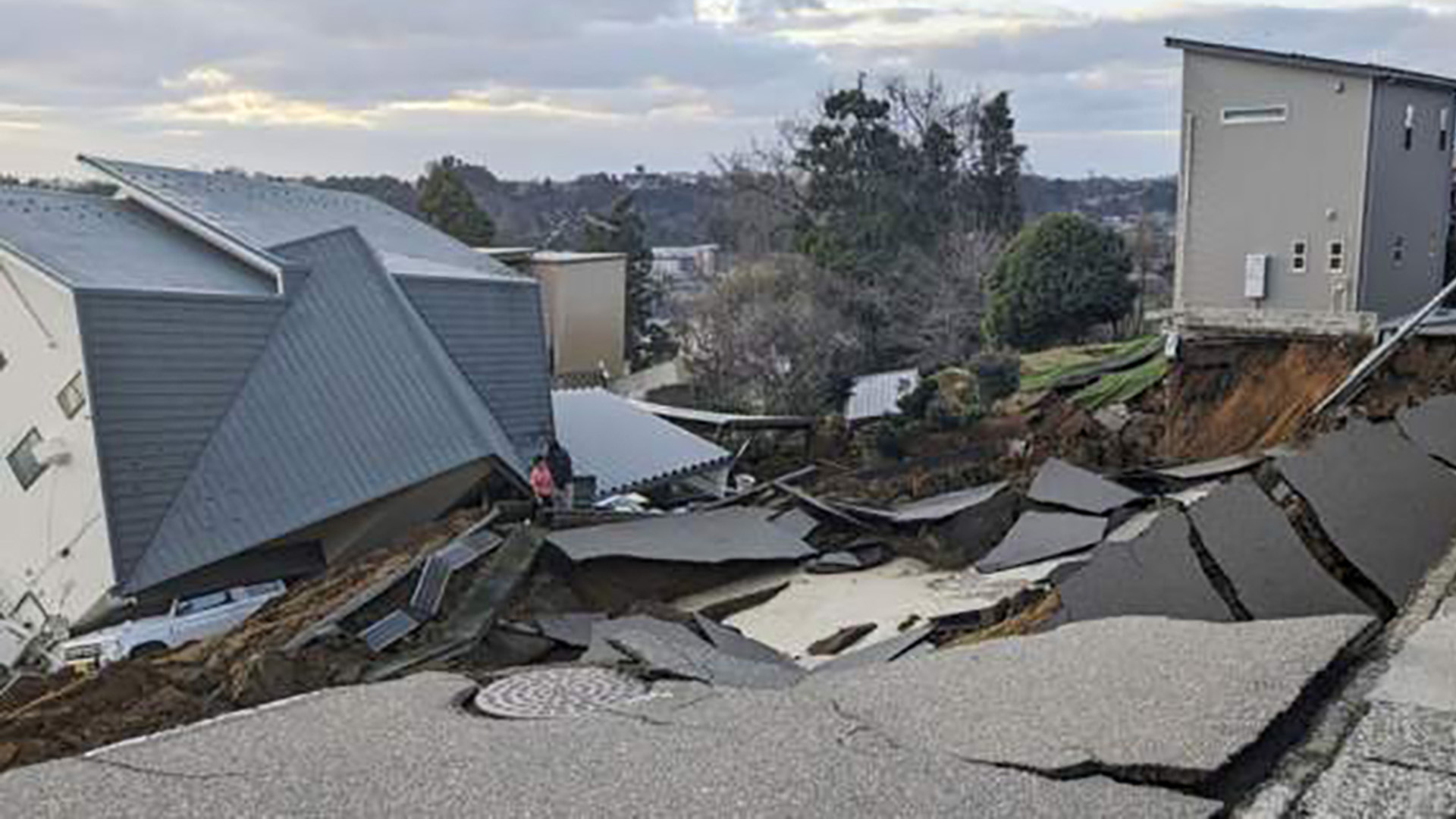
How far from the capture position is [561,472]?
16.8 metres

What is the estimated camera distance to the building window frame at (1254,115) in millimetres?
17625

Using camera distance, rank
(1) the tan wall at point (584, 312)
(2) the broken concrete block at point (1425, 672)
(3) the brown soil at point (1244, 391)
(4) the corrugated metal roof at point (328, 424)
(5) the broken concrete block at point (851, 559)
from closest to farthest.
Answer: (2) the broken concrete block at point (1425, 672), (5) the broken concrete block at point (851, 559), (4) the corrugated metal roof at point (328, 424), (3) the brown soil at point (1244, 391), (1) the tan wall at point (584, 312)

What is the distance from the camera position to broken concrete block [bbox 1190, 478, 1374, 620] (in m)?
6.05

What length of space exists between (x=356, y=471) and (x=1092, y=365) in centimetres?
1521

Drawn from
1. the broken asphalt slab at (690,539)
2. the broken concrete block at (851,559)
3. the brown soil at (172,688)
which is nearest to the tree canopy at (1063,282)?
the broken asphalt slab at (690,539)

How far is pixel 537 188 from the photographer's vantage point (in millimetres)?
87625

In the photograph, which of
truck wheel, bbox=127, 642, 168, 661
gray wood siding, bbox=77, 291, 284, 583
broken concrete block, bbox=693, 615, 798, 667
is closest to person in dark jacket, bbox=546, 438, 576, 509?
gray wood siding, bbox=77, 291, 284, 583

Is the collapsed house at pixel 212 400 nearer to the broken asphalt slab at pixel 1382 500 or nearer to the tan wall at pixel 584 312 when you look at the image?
the broken asphalt slab at pixel 1382 500

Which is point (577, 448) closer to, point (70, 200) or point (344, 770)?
point (70, 200)

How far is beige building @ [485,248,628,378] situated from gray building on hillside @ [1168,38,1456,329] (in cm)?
1825

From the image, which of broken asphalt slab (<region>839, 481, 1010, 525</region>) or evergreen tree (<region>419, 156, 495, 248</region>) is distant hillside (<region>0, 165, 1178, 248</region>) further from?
broken asphalt slab (<region>839, 481, 1010, 525</region>)

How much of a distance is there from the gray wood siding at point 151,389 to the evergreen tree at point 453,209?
30565 millimetres

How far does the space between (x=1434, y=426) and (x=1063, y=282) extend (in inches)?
864

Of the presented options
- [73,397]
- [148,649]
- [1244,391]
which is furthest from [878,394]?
[148,649]
